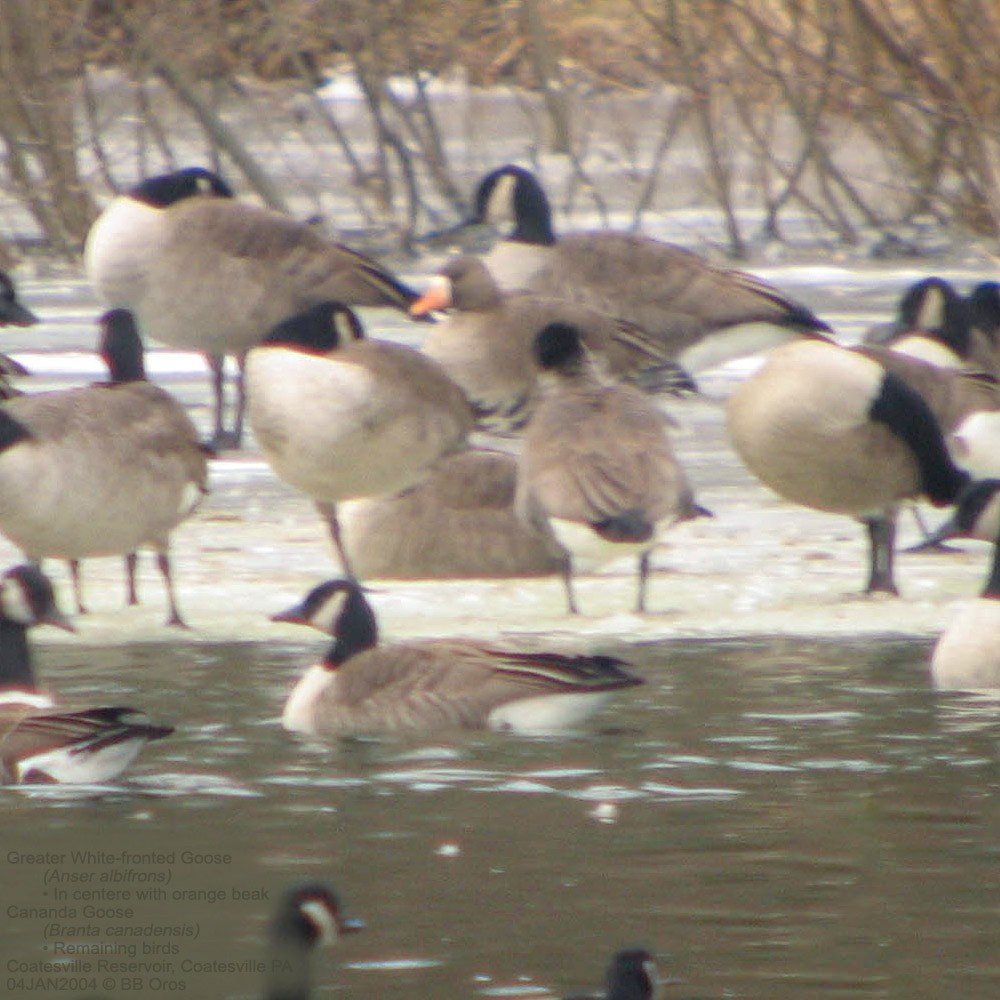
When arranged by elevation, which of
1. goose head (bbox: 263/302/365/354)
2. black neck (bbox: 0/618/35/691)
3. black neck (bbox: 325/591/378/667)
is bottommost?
black neck (bbox: 325/591/378/667)

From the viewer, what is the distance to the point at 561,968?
14.3ft

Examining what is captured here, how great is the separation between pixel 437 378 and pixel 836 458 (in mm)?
1643

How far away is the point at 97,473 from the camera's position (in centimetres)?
775

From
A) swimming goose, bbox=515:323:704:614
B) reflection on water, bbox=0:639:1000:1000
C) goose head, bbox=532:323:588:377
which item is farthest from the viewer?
goose head, bbox=532:323:588:377

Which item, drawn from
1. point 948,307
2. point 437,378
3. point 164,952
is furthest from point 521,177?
point 164,952

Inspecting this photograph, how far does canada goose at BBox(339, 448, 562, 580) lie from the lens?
352 inches

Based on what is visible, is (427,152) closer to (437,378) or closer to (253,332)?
(253,332)

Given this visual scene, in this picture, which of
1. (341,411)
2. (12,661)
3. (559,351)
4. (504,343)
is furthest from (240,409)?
(12,661)

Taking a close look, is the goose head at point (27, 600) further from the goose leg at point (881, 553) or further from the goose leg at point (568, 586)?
the goose leg at point (881, 553)

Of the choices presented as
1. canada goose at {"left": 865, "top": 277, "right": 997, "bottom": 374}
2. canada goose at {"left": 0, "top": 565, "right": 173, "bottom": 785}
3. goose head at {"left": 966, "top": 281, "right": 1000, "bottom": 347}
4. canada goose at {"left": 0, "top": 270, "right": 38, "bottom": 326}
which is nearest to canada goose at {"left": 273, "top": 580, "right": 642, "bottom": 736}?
canada goose at {"left": 0, "top": 565, "right": 173, "bottom": 785}

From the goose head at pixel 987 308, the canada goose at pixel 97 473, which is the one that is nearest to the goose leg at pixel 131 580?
the canada goose at pixel 97 473

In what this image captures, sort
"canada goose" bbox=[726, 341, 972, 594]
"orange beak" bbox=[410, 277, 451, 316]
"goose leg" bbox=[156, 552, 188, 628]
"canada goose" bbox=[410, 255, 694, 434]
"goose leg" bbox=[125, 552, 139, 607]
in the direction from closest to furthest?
1. "goose leg" bbox=[156, 552, 188, 628]
2. "goose leg" bbox=[125, 552, 139, 607]
3. "canada goose" bbox=[726, 341, 972, 594]
4. "canada goose" bbox=[410, 255, 694, 434]
5. "orange beak" bbox=[410, 277, 451, 316]

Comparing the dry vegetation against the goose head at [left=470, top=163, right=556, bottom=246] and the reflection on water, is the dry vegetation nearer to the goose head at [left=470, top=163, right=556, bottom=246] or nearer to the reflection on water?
the goose head at [left=470, top=163, right=556, bottom=246]

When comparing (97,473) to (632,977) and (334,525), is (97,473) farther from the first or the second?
(632,977)
